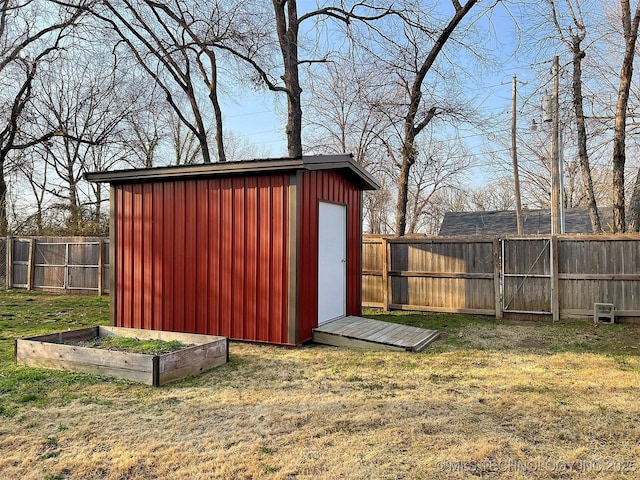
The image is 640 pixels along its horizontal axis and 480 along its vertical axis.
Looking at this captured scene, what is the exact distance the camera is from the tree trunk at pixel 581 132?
1048 cm

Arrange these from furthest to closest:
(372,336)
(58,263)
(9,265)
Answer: (9,265) → (58,263) → (372,336)

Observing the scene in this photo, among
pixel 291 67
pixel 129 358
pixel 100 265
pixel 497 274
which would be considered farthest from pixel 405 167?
pixel 129 358

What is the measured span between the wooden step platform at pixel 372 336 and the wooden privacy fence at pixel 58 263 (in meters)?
8.16

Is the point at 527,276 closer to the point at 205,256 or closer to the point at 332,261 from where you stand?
the point at 332,261

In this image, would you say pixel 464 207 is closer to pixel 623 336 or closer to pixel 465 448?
pixel 623 336

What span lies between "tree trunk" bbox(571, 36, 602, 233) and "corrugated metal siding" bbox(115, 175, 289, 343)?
780 centimetres

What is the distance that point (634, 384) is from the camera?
14.5ft

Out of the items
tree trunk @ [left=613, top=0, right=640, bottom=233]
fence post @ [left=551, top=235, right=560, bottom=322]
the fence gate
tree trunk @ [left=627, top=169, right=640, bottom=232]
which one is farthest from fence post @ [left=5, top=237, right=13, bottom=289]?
tree trunk @ [left=627, top=169, right=640, bottom=232]

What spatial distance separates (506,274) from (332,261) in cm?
358

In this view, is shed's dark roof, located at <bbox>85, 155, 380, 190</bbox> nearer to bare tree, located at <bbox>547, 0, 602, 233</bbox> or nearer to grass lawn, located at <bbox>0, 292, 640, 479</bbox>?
grass lawn, located at <bbox>0, 292, 640, 479</bbox>

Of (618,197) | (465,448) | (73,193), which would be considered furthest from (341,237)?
(73,193)

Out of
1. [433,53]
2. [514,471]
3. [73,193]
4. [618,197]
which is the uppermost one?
[433,53]

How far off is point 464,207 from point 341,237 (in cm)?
2605

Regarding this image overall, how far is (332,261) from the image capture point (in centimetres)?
734
